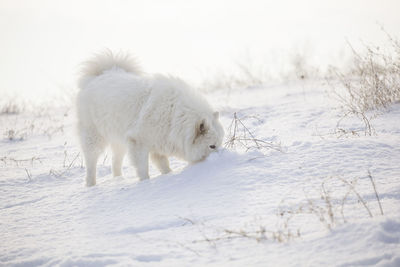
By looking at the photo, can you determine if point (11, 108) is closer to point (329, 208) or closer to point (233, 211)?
point (233, 211)

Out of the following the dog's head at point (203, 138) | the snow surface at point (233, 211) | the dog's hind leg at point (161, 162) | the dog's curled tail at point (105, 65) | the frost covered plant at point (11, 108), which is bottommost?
the snow surface at point (233, 211)

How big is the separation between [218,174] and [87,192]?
1677 mm

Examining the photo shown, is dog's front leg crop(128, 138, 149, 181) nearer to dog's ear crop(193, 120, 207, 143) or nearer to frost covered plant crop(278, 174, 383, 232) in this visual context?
dog's ear crop(193, 120, 207, 143)

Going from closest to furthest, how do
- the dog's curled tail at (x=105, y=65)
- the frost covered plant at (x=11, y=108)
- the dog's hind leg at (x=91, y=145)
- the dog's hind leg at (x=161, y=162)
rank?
the dog's hind leg at (x=161, y=162) → the dog's hind leg at (x=91, y=145) → the dog's curled tail at (x=105, y=65) → the frost covered plant at (x=11, y=108)

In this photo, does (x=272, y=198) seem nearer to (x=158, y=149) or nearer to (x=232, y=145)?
(x=232, y=145)

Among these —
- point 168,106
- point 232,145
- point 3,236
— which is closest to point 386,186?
point 232,145

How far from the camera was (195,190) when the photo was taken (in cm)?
323

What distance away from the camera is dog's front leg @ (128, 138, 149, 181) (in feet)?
13.9

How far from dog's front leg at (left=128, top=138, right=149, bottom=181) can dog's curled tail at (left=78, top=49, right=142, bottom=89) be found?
1545 millimetres

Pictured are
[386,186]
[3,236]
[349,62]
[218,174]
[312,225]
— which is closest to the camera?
[312,225]

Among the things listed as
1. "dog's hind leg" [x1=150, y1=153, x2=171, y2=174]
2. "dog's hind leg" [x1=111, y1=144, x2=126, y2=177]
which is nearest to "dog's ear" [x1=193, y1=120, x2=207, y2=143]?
"dog's hind leg" [x1=150, y1=153, x2=171, y2=174]

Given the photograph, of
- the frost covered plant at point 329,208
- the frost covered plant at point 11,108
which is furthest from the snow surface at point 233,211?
the frost covered plant at point 11,108

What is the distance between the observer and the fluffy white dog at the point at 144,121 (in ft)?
13.3

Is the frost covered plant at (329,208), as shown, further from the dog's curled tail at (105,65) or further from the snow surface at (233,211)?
the dog's curled tail at (105,65)
